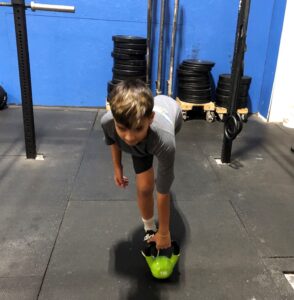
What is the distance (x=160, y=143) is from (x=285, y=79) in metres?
3.46

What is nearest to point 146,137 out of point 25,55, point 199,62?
point 25,55

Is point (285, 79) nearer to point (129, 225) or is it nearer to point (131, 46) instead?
point (131, 46)

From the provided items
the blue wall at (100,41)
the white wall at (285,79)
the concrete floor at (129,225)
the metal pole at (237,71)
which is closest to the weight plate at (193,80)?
the blue wall at (100,41)

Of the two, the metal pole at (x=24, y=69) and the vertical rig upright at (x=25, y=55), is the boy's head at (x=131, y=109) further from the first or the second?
the metal pole at (x=24, y=69)

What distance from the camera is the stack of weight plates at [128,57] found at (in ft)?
13.8

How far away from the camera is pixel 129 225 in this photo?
2.16 metres

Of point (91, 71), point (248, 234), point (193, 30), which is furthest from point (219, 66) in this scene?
point (248, 234)

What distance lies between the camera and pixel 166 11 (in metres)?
4.44

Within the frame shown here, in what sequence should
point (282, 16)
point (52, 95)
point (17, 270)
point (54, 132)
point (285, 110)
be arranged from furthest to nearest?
point (52, 95) < point (285, 110) < point (282, 16) < point (54, 132) < point (17, 270)

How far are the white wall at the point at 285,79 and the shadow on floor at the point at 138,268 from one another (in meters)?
2.95

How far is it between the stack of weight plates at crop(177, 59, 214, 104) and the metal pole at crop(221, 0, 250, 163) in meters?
1.44

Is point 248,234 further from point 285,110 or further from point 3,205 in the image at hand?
point 285,110

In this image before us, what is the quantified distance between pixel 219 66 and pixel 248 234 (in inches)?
125

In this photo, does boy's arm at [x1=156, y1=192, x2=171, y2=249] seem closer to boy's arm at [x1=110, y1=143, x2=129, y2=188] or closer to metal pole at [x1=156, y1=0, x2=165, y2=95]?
boy's arm at [x1=110, y1=143, x2=129, y2=188]
